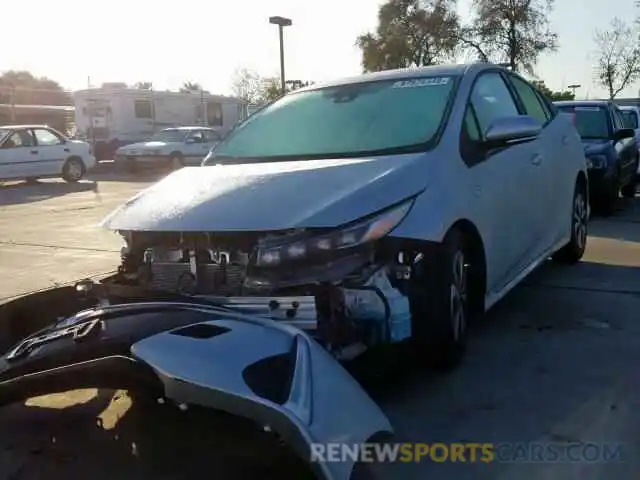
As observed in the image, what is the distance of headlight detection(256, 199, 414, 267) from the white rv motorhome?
24.4 meters

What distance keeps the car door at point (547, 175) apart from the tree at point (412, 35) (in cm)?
2925

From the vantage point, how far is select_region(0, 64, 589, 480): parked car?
8.57 ft

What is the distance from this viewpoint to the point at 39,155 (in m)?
19.5

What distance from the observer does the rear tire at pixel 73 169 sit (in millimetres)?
20344

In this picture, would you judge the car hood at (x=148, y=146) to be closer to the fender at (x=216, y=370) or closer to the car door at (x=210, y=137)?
the car door at (x=210, y=137)

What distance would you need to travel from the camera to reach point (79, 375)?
8.65 feet

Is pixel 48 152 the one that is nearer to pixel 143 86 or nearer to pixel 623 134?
pixel 143 86

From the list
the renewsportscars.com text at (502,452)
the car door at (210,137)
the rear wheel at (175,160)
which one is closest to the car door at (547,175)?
the renewsportscars.com text at (502,452)

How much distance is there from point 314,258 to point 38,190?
639 inches

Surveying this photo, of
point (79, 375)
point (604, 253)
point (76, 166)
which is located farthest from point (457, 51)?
point (79, 375)

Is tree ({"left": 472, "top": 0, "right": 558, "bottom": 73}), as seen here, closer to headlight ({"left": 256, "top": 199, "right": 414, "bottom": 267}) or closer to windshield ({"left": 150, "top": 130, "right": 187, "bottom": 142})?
windshield ({"left": 150, "top": 130, "right": 187, "bottom": 142})

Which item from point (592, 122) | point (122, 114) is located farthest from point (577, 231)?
point (122, 114)

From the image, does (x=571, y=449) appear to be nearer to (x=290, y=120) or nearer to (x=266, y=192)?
(x=266, y=192)

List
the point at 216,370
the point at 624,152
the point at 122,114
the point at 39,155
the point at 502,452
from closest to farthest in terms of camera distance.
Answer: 1. the point at 216,370
2. the point at 502,452
3. the point at 624,152
4. the point at 39,155
5. the point at 122,114
